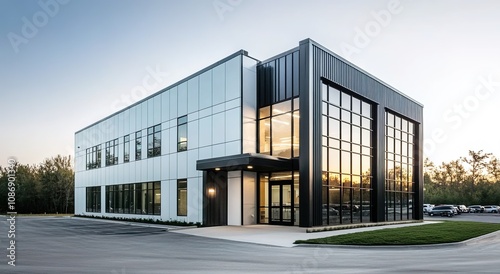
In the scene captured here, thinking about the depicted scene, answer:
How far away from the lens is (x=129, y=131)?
33.8m

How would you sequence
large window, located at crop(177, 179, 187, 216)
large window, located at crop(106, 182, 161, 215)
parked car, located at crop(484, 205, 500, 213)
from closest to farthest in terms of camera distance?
large window, located at crop(177, 179, 187, 216)
large window, located at crop(106, 182, 161, 215)
parked car, located at crop(484, 205, 500, 213)

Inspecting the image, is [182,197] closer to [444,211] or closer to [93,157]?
[93,157]

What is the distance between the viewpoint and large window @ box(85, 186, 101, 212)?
39031mm

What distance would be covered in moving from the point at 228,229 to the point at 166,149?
9480mm

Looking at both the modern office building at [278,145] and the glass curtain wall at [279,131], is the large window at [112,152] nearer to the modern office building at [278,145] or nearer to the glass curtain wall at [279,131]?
the modern office building at [278,145]

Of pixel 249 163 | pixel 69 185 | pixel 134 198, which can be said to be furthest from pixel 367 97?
pixel 69 185

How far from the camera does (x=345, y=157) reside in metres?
23.8

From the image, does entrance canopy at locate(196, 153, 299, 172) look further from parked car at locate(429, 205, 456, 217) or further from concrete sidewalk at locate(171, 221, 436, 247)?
parked car at locate(429, 205, 456, 217)

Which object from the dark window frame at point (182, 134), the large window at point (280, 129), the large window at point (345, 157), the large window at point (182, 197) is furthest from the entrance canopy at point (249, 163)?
the dark window frame at point (182, 134)

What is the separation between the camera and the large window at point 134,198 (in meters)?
29.1

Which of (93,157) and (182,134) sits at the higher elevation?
(182,134)

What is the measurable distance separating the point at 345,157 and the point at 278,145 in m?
4.22

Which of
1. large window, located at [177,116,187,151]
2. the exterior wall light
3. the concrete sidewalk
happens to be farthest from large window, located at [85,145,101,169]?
the concrete sidewalk

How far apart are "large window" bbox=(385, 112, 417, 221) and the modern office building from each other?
0.08 m
